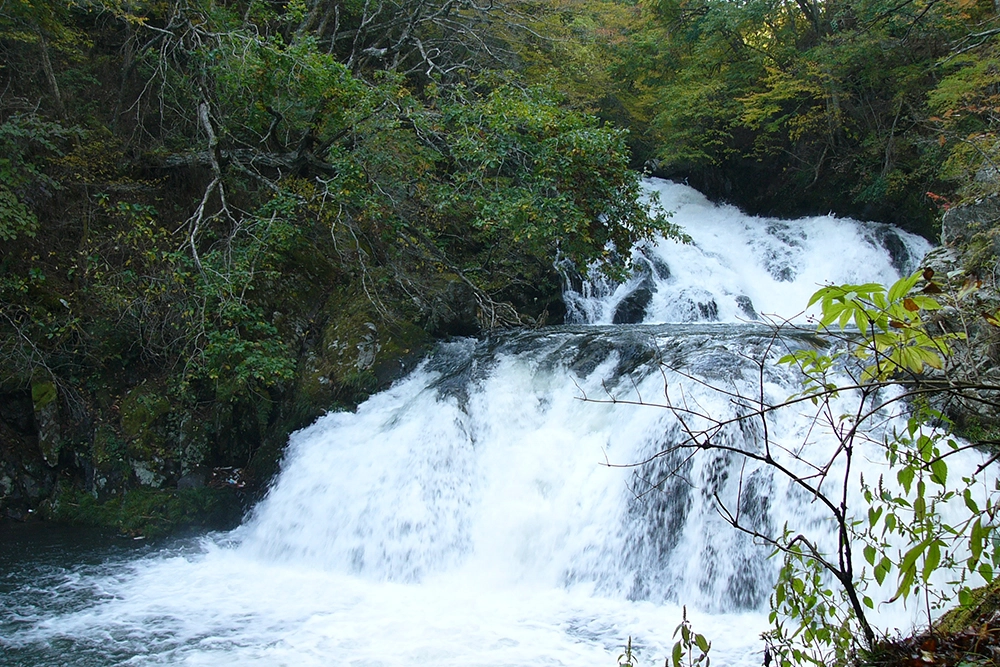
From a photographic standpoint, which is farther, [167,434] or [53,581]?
[167,434]

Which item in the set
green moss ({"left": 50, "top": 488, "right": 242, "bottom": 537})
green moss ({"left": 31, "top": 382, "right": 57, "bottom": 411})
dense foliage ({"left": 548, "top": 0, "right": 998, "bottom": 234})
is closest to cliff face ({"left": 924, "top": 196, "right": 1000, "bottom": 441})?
dense foliage ({"left": 548, "top": 0, "right": 998, "bottom": 234})

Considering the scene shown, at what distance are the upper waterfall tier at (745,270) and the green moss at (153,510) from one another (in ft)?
19.7

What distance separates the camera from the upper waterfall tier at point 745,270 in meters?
11.2

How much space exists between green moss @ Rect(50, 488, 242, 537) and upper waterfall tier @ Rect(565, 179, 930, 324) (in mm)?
5991

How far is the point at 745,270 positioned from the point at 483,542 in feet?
29.4

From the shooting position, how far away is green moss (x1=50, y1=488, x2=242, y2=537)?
6.93 meters

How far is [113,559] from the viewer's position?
6.21 metres

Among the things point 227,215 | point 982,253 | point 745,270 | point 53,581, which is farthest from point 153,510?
point 745,270

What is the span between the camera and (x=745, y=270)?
1283cm

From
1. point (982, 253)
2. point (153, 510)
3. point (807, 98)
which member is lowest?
point (153, 510)

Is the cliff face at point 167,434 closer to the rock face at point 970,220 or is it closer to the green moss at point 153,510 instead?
the green moss at point 153,510

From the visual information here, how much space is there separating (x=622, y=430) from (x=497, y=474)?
1.28 m

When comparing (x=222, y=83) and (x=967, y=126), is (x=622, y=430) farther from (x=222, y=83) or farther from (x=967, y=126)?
(x=967, y=126)

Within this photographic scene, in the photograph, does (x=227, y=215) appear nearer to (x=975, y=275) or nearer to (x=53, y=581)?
(x=53, y=581)
